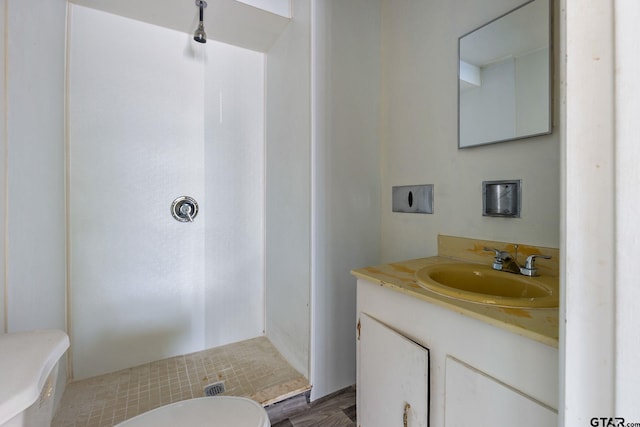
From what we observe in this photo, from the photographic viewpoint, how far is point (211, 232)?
1.83 meters

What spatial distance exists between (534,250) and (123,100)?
218 cm

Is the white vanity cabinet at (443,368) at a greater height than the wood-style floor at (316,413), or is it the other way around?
the white vanity cabinet at (443,368)

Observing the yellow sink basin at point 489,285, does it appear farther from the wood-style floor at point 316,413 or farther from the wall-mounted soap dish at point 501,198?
the wood-style floor at point 316,413

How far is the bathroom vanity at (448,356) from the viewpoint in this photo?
596 mm

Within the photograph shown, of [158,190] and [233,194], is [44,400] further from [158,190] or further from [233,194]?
[233,194]

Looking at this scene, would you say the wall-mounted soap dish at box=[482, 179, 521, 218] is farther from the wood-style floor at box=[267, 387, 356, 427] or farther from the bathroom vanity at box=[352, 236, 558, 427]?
the wood-style floor at box=[267, 387, 356, 427]

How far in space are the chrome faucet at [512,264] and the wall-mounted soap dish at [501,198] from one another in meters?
0.14

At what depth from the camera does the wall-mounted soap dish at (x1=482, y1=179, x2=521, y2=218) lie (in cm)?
104

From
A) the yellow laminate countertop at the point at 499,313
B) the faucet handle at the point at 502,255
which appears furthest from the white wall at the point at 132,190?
the faucet handle at the point at 502,255

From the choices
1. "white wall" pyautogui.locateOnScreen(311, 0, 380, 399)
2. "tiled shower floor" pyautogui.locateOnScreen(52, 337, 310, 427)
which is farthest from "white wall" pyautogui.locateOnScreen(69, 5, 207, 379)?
"white wall" pyautogui.locateOnScreen(311, 0, 380, 399)

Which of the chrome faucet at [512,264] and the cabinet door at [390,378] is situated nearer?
the cabinet door at [390,378]

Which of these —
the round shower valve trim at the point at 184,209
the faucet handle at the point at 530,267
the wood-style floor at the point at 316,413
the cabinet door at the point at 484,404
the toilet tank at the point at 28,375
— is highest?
the round shower valve trim at the point at 184,209

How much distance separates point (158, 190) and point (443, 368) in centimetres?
173

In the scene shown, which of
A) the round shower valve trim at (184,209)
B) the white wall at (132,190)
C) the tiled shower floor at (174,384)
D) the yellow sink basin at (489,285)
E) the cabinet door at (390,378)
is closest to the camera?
the yellow sink basin at (489,285)
